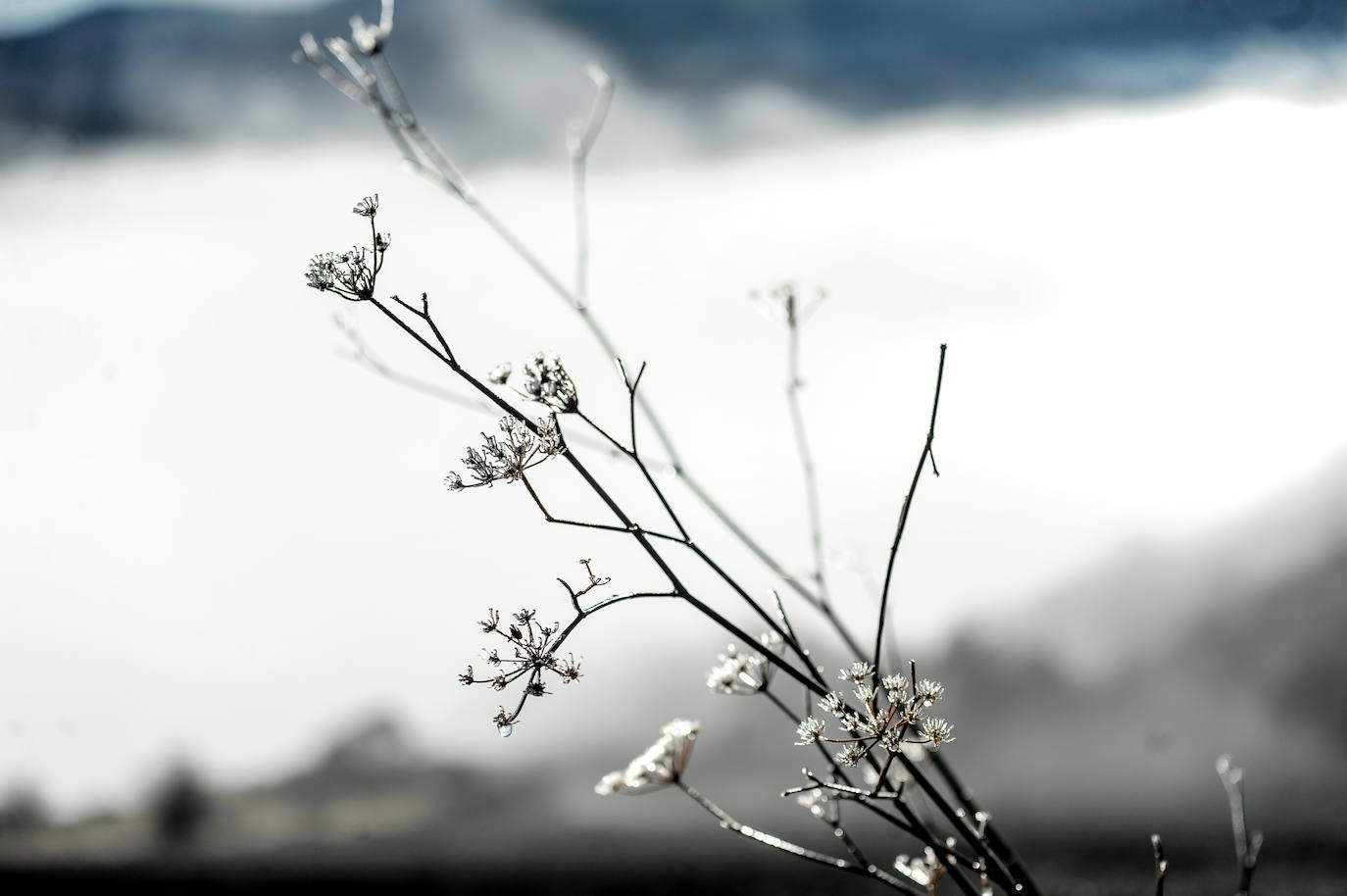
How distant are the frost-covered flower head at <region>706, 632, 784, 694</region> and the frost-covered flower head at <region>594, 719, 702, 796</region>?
0.13 feet

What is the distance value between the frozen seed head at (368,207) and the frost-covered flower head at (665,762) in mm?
322

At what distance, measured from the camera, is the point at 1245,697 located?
1607mm

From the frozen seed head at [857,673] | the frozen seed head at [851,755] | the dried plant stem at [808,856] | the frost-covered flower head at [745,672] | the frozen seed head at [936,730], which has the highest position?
the frost-covered flower head at [745,672]

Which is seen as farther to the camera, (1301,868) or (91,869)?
(91,869)

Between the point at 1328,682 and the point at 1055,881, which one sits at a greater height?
the point at 1328,682

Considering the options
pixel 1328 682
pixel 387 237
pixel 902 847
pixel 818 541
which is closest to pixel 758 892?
pixel 902 847

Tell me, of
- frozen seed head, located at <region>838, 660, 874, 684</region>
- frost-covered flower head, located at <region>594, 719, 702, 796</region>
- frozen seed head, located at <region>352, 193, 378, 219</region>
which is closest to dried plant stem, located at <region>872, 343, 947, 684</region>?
frozen seed head, located at <region>838, 660, 874, 684</region>

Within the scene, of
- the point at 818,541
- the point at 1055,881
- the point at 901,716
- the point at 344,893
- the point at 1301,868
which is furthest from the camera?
the point at 344,893

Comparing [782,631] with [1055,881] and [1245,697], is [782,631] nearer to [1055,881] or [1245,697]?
[1055,881]

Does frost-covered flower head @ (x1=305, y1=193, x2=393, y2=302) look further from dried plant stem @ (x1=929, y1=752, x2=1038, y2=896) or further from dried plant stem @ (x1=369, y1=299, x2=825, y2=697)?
dried plant stem @ (x1=929, y1=752, x2=1038, y2=896)

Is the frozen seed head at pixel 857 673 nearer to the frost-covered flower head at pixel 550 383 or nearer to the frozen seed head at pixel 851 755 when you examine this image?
the frozen seed head at pixel 851 755

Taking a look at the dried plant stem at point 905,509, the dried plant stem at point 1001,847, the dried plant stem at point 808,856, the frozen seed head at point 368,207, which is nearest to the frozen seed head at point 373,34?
the frozen seed head at point 368,207

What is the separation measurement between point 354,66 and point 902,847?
4.89ft

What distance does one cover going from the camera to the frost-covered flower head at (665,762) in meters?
0.53
